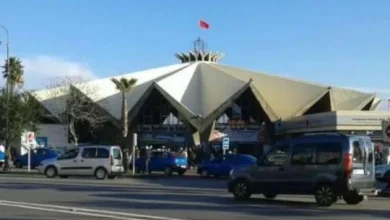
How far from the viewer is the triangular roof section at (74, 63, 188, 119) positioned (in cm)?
7031

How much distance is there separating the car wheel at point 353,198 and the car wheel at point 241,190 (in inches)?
114

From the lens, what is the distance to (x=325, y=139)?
20797 millimetres

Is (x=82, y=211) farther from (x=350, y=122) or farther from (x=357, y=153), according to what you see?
(x=350, y=122)

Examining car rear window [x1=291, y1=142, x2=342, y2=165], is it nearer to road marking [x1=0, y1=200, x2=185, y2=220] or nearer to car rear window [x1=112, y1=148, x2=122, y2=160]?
road marking [x1=0, y1=200, x2=185, y2=220]

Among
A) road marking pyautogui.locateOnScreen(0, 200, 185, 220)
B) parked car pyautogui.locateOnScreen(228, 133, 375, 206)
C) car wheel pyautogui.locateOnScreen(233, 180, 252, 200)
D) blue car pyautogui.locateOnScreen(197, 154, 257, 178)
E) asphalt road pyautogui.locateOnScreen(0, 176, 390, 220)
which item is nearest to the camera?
road marking pyautogui.locateOnScreen(0, 200, 185, 220)

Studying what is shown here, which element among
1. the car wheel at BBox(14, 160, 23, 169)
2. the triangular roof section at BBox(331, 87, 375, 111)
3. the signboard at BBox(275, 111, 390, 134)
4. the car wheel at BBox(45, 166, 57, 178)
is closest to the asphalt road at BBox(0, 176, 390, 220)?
the car wheel at BBox(45, 166, 57, 178)

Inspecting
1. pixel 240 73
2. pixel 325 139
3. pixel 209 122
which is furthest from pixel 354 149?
pixel 240 73

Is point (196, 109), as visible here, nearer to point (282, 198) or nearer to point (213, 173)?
point (213, 173)

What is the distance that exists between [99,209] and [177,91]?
53.7m

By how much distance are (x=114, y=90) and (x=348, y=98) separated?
24.4 metres

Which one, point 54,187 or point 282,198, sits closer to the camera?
point 282,198

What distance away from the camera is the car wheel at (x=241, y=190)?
2234 centimetres

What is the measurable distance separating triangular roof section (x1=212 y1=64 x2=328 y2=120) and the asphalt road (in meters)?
44.6

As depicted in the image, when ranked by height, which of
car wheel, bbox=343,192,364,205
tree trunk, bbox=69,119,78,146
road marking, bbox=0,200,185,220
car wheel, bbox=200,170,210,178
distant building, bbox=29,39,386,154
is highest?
distant building, bbox=29,39,386,154
